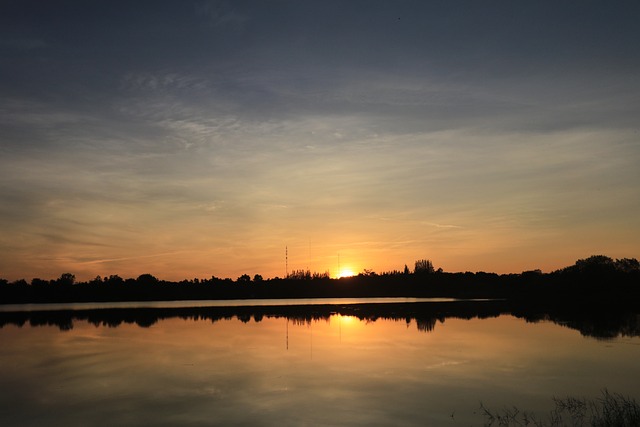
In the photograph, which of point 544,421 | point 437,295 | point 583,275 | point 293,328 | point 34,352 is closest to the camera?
point 544,421

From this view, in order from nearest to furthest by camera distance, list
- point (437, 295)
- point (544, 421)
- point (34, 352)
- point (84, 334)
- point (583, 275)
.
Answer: point (544, 421) → point (34, 352) → point (84, 334) → point (583, 275) → point (437, 295)

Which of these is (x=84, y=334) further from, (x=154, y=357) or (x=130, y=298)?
(x=130, y=298)

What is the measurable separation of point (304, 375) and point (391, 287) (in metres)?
136

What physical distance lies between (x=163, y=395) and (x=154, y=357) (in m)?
9.49

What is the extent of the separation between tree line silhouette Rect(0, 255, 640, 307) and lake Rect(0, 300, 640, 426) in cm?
5681

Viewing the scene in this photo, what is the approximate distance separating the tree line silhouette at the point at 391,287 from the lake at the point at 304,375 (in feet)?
186

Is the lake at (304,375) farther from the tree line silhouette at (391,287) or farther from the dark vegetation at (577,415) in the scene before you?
the tree line silhouette at (391,287)

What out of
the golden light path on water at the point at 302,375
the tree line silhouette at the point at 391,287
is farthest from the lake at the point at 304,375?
the tree line silhouette at the point at 391,287

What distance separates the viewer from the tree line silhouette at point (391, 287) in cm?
8706

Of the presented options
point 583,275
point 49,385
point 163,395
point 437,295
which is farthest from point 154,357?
point 437,295

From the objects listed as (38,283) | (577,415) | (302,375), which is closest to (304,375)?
(302,375)

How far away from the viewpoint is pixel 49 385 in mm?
19734

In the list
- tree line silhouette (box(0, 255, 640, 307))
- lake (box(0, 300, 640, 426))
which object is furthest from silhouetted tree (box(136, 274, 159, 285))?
lake (box(0, 300, 640, 426))

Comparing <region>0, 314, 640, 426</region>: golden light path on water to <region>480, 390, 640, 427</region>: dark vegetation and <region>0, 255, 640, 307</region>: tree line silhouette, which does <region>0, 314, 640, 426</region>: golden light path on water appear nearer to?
<region>480, 390, 640, 427</region>: dark vegetation
